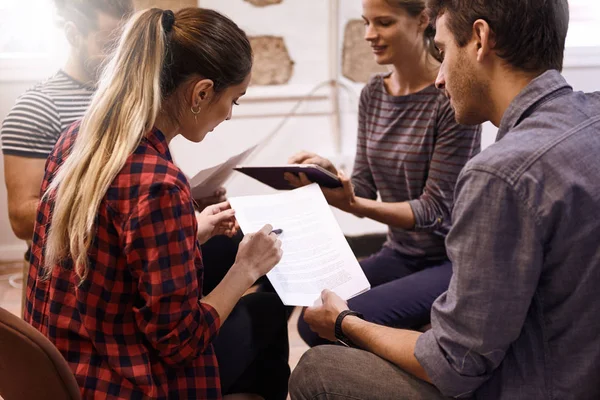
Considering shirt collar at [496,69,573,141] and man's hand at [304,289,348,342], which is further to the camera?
man's hand at [304,289,348,342]

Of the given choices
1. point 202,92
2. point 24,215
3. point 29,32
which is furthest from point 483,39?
point 29,32

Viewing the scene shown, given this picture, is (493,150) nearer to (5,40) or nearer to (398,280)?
(398,280)

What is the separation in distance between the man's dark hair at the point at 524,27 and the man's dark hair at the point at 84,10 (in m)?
1.00

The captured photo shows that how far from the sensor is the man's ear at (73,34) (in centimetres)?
178

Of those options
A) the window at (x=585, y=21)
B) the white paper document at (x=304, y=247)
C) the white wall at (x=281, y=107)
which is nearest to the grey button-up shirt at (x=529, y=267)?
the white paper document at (x=304, y=247)

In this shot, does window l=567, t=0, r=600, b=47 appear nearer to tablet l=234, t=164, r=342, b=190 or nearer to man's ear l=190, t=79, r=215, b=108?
tablet l=234, t=164, r=342, b=190

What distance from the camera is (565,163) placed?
97 centimetres

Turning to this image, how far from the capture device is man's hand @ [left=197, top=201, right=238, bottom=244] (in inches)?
61.7

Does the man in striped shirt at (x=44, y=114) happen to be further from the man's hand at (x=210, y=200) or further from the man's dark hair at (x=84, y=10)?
the man's hand at (x=210, y=200)

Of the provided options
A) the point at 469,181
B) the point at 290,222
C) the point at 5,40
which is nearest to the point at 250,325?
the point at 290,222

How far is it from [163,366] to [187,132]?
458mm

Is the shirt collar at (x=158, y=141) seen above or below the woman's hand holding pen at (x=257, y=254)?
above

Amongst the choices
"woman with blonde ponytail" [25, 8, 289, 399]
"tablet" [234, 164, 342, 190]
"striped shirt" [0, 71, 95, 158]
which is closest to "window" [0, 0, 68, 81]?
"striped shirt" [0, 71, 95, 158]

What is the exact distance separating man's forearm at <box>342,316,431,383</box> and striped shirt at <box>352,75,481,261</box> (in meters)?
0.61
